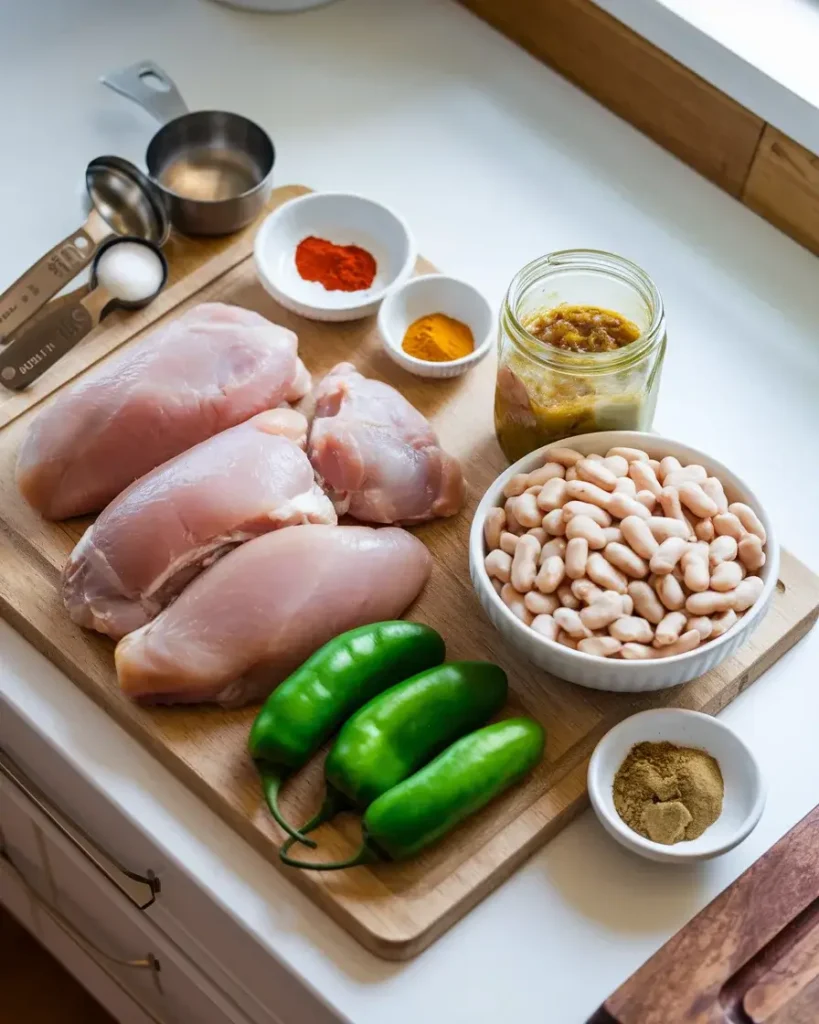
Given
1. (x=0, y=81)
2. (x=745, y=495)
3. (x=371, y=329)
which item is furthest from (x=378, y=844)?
(x=0, y=81)

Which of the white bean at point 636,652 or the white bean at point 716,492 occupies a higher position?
the white bean at point 716,492

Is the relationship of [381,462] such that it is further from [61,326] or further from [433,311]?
[61,326]

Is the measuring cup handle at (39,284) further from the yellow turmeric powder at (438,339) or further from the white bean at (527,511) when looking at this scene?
the white bean at (527,511)

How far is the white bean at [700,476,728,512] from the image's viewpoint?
1259 mm

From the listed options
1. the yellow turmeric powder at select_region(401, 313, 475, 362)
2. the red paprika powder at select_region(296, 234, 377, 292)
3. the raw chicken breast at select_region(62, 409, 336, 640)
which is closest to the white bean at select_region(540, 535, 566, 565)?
the raw chicken breast at select_region(62, 409, 336, 640)

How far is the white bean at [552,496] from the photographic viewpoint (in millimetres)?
1267

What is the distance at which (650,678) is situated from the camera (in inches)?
47.3

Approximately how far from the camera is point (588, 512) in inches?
48.8

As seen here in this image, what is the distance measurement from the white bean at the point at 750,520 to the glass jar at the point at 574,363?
0.15 meters

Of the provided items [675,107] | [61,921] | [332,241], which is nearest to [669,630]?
[332,241]

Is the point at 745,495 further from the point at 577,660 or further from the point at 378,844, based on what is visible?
the point at 378,844

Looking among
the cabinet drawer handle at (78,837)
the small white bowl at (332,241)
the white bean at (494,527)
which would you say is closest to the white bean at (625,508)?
the white bean at (494,527)

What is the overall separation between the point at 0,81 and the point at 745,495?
3.74ft

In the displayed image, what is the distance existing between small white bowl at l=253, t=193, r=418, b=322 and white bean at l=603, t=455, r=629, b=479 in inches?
14.7
